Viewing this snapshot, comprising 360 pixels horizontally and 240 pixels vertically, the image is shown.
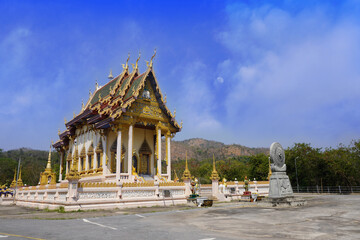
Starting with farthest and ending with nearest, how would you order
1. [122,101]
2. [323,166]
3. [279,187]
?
[323,166] → [122,101] → [279,187]

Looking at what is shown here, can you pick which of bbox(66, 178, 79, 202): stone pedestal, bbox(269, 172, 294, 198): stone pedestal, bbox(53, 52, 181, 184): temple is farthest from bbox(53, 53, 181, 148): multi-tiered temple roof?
bbox(269, 172, 294, 198): stone pedestal

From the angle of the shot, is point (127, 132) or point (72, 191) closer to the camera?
point (72, 191)

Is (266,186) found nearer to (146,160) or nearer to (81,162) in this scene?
(146,160)

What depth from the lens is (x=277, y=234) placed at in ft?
23.6

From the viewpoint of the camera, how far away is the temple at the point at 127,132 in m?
20.7

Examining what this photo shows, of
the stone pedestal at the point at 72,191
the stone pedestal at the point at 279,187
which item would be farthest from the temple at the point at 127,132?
the stone pedestal at the point at 279,187

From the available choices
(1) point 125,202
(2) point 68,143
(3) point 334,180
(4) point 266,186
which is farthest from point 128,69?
(3) point 334,180

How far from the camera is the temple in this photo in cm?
2069

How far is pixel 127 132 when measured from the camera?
2281cm

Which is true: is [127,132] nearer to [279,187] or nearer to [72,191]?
[72,191]

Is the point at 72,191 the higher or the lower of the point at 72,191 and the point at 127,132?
the lower

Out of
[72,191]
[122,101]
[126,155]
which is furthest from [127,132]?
[72,191]

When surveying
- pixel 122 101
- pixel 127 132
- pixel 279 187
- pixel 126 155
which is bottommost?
pixel 279 187

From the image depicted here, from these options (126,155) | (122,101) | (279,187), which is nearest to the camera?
(279,187)
